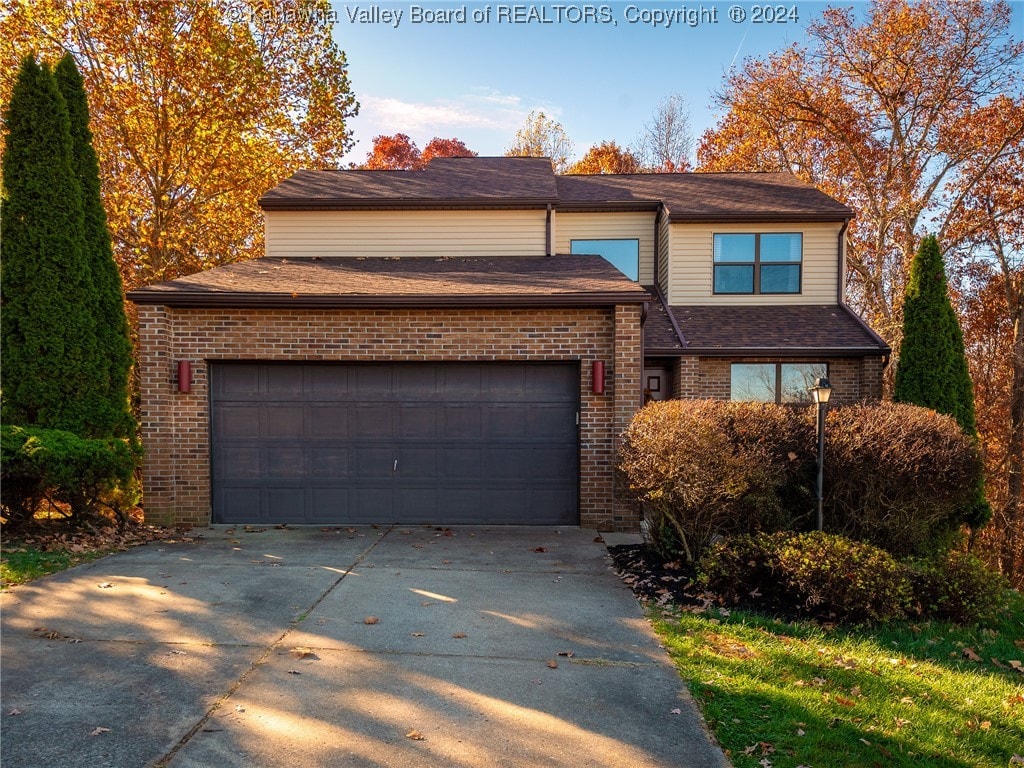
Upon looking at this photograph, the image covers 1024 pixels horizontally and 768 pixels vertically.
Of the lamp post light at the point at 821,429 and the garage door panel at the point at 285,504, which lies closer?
the lamp post light at the point at 821,429

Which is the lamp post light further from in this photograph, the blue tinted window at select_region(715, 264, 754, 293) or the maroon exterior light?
the maroon exterior light

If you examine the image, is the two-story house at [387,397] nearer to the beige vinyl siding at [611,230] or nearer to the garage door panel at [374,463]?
the garage door panel at [374,463]

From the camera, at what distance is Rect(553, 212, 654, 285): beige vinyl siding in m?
13.9

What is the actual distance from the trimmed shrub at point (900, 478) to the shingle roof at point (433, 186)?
25.5 feet

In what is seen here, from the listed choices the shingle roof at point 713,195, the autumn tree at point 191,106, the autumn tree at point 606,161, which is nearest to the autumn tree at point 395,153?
the autumn tree at point 606,161

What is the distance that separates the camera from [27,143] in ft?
27.6

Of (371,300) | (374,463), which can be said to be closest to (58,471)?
(374,463)

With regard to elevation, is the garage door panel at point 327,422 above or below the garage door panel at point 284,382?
below

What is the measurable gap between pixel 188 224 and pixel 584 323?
41.8ft

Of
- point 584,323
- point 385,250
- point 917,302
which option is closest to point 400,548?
point 584,323

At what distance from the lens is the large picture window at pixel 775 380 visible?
1240 centimetres

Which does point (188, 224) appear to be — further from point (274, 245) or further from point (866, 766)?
point (866, 766)

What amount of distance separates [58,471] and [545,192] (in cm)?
962

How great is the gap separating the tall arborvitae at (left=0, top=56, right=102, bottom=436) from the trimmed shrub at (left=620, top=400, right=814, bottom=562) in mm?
7789
